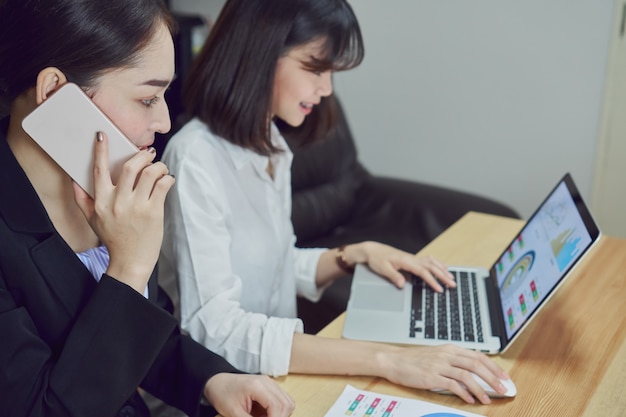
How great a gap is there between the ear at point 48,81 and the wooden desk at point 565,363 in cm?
53

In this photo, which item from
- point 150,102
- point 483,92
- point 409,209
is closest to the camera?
point 150,102

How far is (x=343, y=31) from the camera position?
1.34 meters

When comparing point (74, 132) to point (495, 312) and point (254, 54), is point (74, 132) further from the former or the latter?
point (495, 312)

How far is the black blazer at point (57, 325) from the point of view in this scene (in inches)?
35.0

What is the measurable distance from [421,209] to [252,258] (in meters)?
1.26

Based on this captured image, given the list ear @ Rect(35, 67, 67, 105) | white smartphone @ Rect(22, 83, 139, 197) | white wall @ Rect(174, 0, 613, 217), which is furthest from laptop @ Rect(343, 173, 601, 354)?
white wall @ Rect(174, 0, 613, 217)

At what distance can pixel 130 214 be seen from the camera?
96 cm

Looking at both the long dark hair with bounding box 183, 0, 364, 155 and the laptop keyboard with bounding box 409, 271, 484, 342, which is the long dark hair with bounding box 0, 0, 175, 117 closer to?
the long dark hair with bounding box 183, 0, 364, 155

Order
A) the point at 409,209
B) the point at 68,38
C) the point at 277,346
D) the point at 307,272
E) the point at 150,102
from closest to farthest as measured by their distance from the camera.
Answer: the point at 68,38 → the point at 150,102 → the point at 277,346 → the point at 307,272 → the point at 409,209

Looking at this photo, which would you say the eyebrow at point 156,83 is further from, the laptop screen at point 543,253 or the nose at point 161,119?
the laptop screen at point 543,253

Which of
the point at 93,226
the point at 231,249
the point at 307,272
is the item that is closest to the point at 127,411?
the point at 93,226

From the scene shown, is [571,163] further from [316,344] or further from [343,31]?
[316,344]

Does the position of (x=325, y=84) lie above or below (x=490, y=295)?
above

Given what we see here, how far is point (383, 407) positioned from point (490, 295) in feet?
1.42
